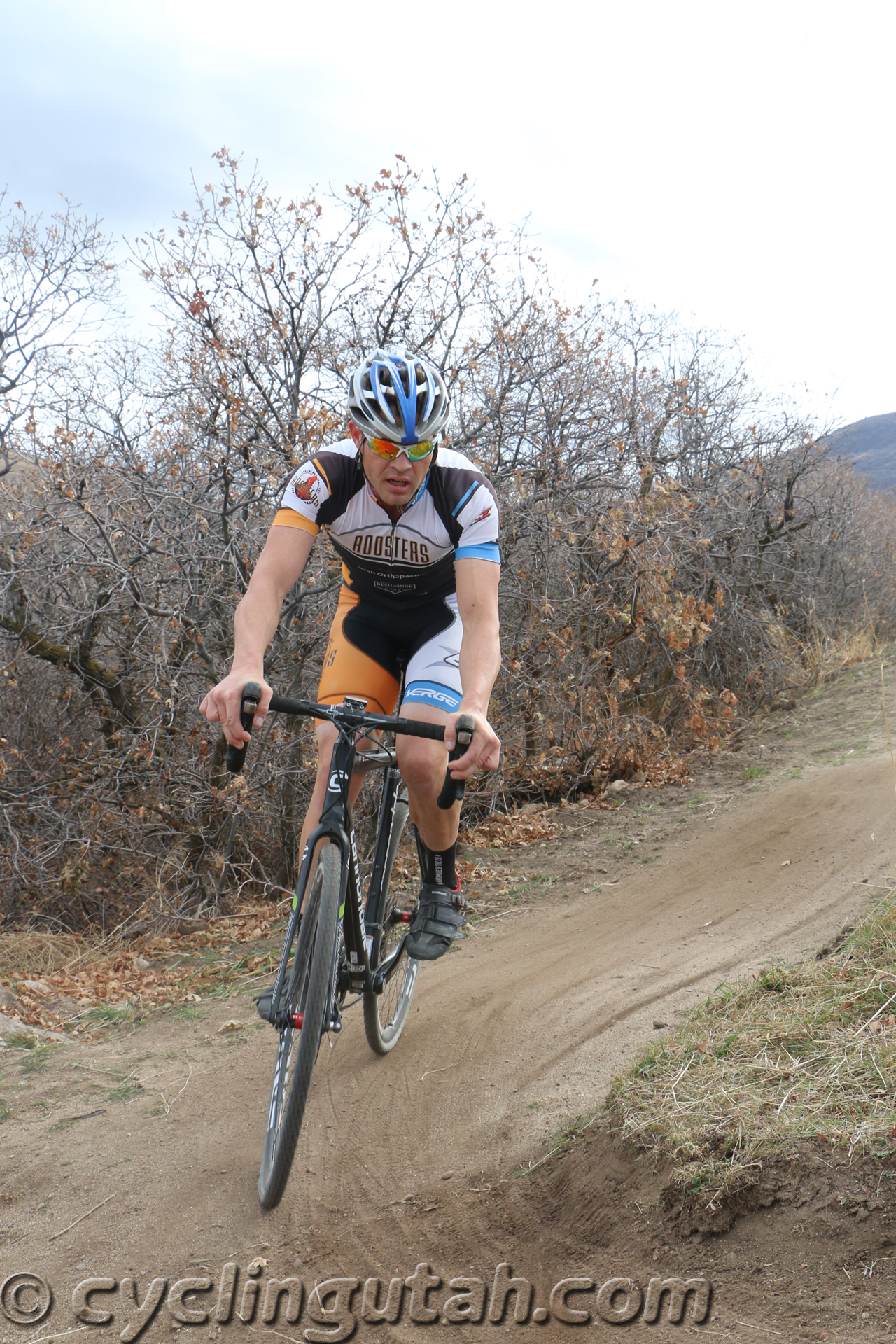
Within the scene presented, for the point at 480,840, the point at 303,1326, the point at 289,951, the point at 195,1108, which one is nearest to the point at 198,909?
the point at 480,840

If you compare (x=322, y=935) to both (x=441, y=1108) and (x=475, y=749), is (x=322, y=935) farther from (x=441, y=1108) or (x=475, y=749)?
(x=441, y=1108)

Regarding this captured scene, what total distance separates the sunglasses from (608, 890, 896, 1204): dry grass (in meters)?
2.22

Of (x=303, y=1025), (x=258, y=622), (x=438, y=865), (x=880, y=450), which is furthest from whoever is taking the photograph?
(x=880, y=450)

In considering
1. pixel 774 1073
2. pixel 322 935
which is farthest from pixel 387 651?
pixel 774 1073

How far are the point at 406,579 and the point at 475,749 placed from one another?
1.19 m

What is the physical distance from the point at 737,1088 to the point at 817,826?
438cm

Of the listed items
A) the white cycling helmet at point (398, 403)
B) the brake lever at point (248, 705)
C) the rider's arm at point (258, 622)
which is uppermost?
the white cycling helmet at point (398, 403)

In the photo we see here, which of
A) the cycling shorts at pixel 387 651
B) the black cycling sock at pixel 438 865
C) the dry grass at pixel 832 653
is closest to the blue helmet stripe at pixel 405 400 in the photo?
the cycling shorts at pixel 387 651

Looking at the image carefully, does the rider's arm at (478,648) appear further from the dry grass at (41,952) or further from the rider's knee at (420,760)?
the dry grass at (41,952)

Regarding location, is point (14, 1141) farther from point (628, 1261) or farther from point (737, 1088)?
point (737, 1088)

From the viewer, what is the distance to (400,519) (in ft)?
11.8

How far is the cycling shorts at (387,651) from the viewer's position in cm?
361

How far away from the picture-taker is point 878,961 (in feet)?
10.4

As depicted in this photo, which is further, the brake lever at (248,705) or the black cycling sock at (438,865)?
the black cycling sock at (438,865)
